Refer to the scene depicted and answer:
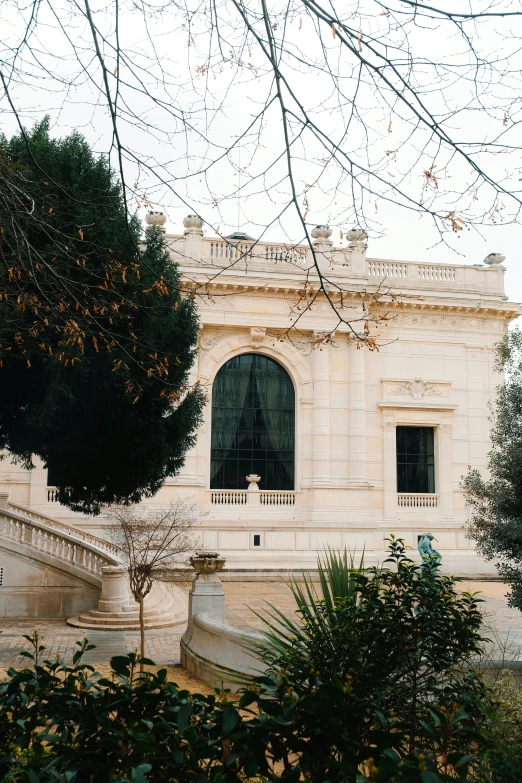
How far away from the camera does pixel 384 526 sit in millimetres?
26906

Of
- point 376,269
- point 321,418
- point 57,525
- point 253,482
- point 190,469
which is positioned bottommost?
point 57,525

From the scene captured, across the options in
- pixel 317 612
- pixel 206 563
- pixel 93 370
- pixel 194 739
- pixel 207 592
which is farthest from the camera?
pixel 93 370

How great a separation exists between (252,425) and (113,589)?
11338mm

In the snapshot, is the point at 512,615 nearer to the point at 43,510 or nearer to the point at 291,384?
the point at 291,384

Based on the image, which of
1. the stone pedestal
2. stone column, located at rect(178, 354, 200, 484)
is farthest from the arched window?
the stone pedestal

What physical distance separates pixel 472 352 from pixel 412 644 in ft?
84.1

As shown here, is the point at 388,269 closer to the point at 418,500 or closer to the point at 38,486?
the point at 418,500

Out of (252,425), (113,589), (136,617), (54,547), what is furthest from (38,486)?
(136,617)

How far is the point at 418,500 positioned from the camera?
27.6 m

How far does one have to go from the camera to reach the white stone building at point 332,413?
26.1m

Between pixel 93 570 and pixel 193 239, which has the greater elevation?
pixel 193 239

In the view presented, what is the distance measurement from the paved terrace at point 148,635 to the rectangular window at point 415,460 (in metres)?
7.20

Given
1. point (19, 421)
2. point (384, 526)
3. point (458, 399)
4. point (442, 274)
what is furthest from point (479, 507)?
point (442, 274)

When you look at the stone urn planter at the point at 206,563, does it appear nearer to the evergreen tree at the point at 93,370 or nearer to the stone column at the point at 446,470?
the evergreen tree at the point at 93,370
